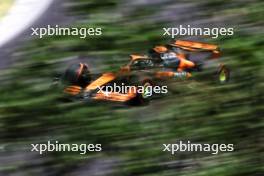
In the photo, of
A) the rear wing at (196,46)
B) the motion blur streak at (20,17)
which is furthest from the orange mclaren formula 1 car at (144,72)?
the motion blur streak at (20,17)

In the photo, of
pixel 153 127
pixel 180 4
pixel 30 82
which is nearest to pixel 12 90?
pixel 30 82

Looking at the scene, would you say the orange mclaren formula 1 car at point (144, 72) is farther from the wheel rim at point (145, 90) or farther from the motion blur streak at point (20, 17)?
the motion blur streak at point (20, 17)

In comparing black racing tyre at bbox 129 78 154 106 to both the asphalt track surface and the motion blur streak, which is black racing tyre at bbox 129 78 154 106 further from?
the motion blur streak

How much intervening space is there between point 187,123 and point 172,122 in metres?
0.06

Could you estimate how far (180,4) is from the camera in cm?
275

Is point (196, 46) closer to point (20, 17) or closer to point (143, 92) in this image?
point (143, 92)

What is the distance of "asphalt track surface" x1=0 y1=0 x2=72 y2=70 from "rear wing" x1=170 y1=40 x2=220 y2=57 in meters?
0.39

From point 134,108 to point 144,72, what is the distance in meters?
0.13

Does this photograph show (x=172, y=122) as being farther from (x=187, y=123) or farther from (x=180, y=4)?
(x=180, y=4)

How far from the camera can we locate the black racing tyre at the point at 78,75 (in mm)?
2490

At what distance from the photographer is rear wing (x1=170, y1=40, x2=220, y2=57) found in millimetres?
2680

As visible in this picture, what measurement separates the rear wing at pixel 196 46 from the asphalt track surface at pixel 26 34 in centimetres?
39

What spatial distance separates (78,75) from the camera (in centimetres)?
249

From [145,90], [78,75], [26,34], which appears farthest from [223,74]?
[26,34]
